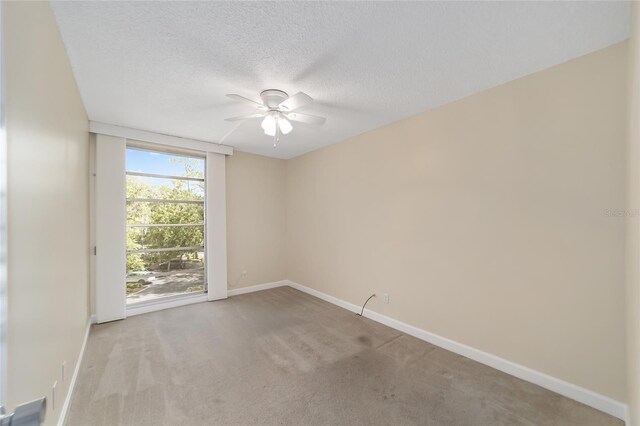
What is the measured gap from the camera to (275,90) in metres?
2.41

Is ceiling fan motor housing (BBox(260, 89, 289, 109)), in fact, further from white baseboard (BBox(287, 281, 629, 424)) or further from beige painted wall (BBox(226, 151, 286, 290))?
white baseboard (BBox(287, 281, 629, 424))

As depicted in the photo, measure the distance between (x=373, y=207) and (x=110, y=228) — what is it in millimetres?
3616

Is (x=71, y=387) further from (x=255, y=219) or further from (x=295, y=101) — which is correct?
(x=255, y=219)

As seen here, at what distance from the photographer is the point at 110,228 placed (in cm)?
344

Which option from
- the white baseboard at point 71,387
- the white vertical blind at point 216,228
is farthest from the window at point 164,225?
the white baseboard at point 71,387

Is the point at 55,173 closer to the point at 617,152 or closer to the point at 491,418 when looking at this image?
the point at 491,418

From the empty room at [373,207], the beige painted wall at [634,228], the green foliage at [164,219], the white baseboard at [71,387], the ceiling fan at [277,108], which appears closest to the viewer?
the beige painted wall at [634,228]

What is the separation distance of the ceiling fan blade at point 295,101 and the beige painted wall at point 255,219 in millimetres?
2398

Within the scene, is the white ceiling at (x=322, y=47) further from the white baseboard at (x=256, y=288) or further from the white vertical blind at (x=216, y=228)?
the white baseboard at (x=256, y=288)

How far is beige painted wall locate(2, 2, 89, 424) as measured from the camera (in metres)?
1.04

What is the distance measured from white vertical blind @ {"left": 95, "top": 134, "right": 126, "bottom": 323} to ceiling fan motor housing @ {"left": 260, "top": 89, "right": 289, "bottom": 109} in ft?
8.10

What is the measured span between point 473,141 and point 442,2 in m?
1.41

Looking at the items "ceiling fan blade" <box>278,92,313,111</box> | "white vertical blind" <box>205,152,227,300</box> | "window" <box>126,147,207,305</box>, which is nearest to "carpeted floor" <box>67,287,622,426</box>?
"window" <box>126,147,207,305</box>

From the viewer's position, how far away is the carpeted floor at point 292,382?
5.91 feet
